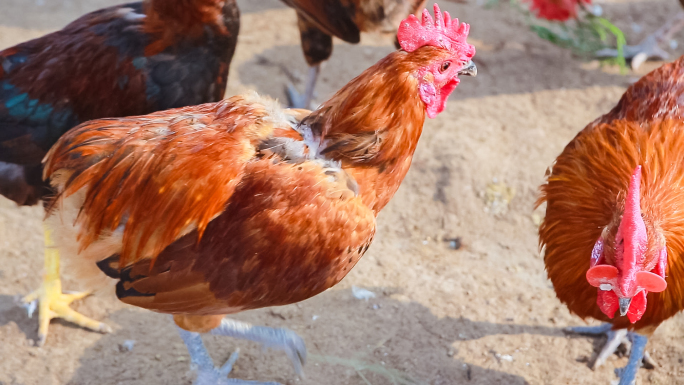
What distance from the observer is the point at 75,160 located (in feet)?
Result: 8.22

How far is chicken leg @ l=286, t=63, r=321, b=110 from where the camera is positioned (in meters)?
5.02

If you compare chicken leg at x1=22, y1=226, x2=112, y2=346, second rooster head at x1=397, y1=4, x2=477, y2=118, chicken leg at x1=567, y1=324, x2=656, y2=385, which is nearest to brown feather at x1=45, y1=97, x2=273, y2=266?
second rooster head at x1=397, y1=4, x2=477, y2=118

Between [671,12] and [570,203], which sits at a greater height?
[671,12]

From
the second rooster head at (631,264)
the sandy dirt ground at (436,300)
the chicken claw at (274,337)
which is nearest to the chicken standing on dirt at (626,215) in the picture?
the second rooster head at (631,264)

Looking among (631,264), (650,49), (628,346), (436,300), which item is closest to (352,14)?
(436,300)

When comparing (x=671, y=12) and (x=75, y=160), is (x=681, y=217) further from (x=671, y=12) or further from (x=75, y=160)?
(x=671, y=12)

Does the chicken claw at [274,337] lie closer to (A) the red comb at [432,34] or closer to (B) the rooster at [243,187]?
(B) the rooster at [243,187]

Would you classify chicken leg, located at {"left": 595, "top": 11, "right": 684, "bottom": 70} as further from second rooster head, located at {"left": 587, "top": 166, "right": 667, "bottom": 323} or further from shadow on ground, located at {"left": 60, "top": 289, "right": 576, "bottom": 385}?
second rooster head, located at {"left": 587, "top": 166, "right": 667, "bottom": 323}

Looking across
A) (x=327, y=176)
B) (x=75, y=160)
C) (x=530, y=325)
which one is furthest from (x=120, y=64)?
(x=530, y=325)

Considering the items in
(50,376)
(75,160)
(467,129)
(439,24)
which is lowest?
(50,376)

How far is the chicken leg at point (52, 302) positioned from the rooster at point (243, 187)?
0.89 meters

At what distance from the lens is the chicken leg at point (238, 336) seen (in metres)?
2.72

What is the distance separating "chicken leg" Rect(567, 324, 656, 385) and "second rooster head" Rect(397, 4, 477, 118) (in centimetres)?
166

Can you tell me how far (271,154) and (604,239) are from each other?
1458 mm
